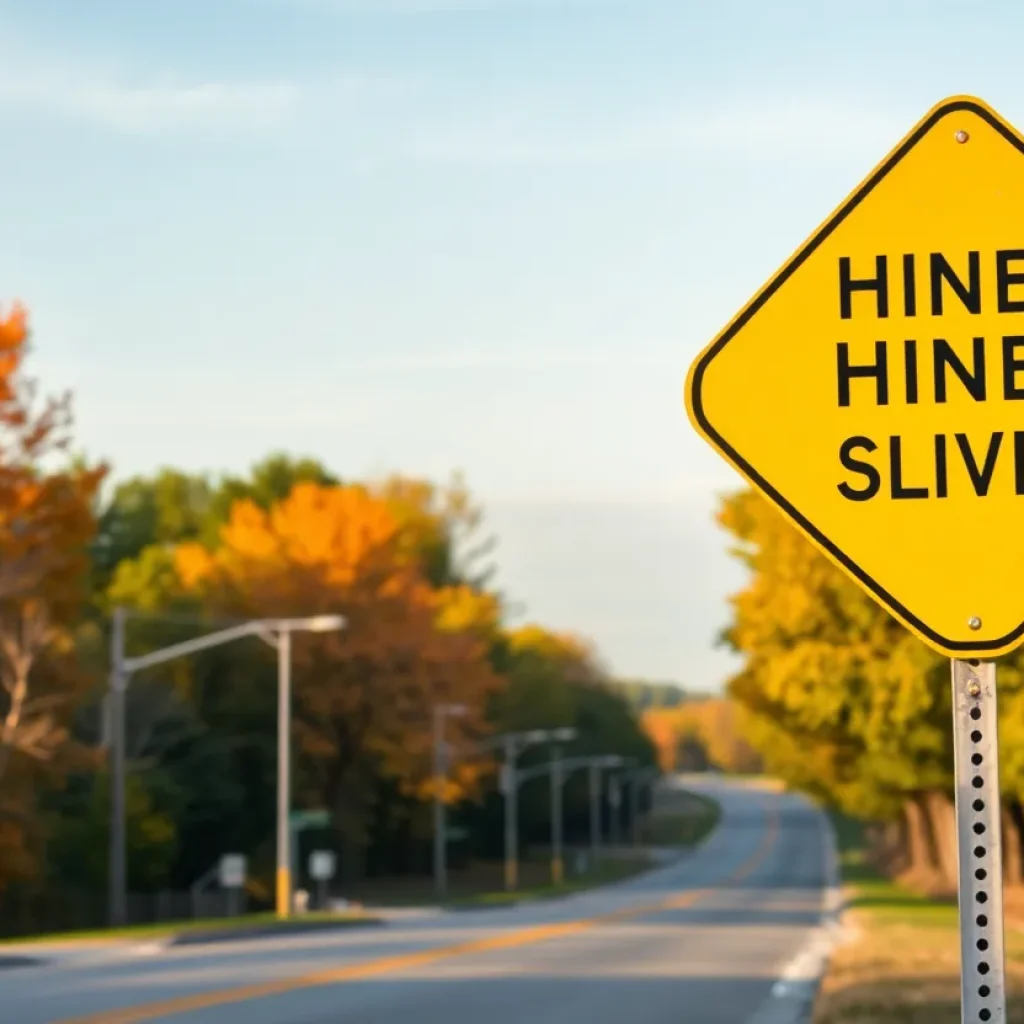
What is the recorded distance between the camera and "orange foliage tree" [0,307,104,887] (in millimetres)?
44906

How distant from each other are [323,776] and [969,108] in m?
74.1

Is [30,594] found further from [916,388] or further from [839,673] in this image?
[916,388]

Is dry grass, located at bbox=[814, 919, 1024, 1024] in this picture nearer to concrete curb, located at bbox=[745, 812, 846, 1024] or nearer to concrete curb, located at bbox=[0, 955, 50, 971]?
concrete curb, located at bbox=[745, 812, 846, 1024]

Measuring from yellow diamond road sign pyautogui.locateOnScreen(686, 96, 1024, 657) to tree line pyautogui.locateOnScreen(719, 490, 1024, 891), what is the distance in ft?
125

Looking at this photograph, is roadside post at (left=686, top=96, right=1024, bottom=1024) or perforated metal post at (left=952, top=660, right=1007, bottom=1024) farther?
roadside post at (left=686, top=96, right=1024, bottom=1024)

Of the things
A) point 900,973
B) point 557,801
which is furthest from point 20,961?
point 557,801

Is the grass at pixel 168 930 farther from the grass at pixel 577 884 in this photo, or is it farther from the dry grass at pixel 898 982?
the grass at pixel 577 884

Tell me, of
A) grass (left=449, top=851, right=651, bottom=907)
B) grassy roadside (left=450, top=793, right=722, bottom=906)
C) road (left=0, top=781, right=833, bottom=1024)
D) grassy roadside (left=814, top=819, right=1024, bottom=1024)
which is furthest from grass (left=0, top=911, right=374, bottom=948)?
grassy roadside (left=450, top=793, right=722, bottom=906)

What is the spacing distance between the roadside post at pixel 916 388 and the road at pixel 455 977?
564 inches

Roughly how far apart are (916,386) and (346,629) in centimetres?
6944

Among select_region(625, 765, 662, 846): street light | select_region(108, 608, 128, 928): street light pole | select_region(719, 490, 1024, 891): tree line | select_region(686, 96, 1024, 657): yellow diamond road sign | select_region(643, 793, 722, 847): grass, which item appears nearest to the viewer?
select_region(686, 96, 1024, 657): yellow diamond road sign

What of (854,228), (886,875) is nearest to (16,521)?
(854,228)

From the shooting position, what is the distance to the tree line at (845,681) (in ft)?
146

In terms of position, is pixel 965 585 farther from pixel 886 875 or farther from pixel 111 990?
pixel 886 875
